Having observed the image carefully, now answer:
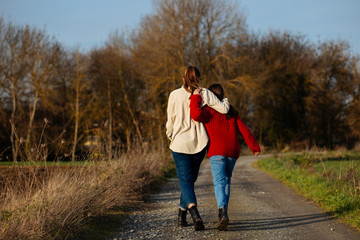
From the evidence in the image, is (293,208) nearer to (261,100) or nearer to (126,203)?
(126,203)

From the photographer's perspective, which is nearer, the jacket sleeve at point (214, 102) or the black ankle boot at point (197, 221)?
the black ankle boot at point (197, 221)

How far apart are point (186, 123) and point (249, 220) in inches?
66.3

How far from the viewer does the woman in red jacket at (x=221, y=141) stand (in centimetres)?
503

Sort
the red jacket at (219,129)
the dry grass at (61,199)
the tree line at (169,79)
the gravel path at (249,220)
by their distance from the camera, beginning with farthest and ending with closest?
the tree line at (169,79), the red jacket at (219,129), the gravel path at (249,220), the dry grass at (61,199)

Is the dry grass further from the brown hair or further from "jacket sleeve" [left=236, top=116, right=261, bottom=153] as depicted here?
"jacket sleeve" [left=236, top=116, right=261, bottom=153]

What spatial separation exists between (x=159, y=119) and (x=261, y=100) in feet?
50.6

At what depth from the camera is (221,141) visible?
511cm

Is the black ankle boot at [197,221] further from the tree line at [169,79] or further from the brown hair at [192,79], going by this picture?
the tree line at [169,79]

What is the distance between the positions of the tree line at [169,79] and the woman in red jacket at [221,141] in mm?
11330

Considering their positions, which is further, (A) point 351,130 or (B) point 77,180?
(A) point 351,130

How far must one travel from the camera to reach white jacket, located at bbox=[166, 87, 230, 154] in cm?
511

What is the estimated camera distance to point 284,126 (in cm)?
3703

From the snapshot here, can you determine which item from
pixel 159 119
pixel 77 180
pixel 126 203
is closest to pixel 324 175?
pixel 126 203

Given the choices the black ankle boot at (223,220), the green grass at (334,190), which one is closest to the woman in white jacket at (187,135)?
the black ankle boot at (223,220)
